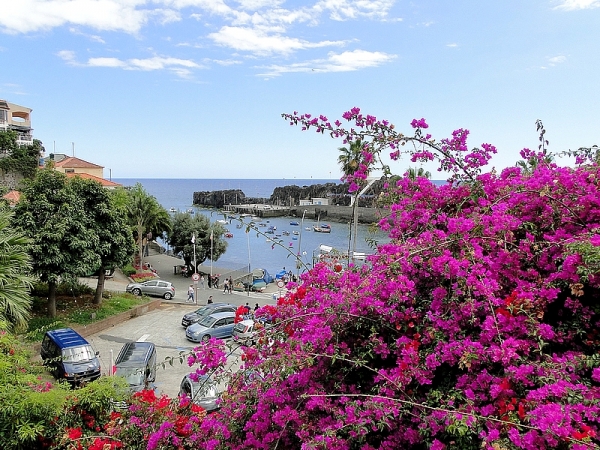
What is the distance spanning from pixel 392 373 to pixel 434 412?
0.37m

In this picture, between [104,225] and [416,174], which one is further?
[104,225]

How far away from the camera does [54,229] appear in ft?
54.3

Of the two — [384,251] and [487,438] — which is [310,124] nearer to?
[384,251]

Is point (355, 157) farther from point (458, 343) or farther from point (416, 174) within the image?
point (458, 343)

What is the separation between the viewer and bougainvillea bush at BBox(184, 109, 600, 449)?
8.42ft

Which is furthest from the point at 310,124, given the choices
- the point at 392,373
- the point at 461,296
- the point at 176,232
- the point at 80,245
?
the point at 176,232

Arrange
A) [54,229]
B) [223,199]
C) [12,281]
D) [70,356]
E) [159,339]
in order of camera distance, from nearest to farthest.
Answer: [12,281], [70,356], [54,229], [159,339], [223,199]

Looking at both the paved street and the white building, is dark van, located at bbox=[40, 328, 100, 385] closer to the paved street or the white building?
the paved street

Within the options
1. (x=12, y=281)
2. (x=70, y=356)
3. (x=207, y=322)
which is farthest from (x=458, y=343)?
(x=207, y=322)

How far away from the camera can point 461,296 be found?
314 centimetres

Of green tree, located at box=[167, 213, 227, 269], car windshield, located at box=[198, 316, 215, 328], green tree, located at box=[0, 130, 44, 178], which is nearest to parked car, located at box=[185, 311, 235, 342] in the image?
car windshield, located at box=[198, 316, 215, 328]

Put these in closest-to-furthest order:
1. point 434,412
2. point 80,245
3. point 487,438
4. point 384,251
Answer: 1. point 487,438
2. point 434,412
3. point 384,251
4. point 80,245

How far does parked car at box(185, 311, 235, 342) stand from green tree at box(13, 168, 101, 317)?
15.4 feet

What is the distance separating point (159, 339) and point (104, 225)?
17.6 feet
